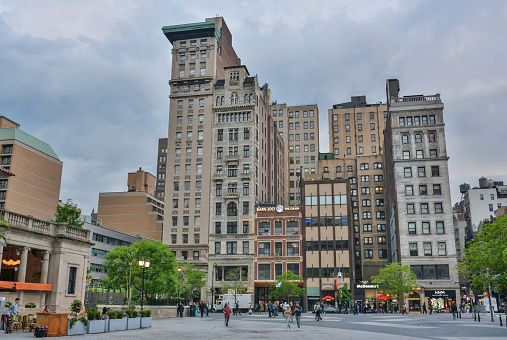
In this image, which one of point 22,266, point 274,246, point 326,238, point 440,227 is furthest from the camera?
point 274,246

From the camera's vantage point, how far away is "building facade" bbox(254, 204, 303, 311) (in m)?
95.1

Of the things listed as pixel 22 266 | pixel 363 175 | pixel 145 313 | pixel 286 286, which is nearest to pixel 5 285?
pixel 22 266

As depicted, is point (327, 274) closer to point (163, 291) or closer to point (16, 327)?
point (163, 291)

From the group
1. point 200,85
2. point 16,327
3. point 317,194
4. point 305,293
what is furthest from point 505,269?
point 200,85

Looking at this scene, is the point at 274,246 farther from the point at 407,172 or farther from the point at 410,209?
the point at 407,172

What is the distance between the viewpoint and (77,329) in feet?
90.1

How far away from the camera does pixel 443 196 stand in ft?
297

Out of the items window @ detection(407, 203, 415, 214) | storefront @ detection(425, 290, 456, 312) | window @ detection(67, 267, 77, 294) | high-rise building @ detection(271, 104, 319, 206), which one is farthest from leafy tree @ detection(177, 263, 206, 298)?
high-rise building @ detection(271, 104, 319, 206)

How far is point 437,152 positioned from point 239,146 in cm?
3987

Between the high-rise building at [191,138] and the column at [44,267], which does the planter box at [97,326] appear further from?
the high-rise building at [191,138]

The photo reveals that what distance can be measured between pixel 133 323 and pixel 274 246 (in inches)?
2568

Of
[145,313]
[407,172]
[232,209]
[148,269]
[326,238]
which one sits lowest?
[145,313]

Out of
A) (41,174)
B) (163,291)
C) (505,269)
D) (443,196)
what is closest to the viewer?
(505,269)

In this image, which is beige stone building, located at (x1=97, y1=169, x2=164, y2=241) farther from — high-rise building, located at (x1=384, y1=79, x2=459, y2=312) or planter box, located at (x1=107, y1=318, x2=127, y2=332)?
planter box, located at (x1=107, y1=318, x2=127, y2=332)
